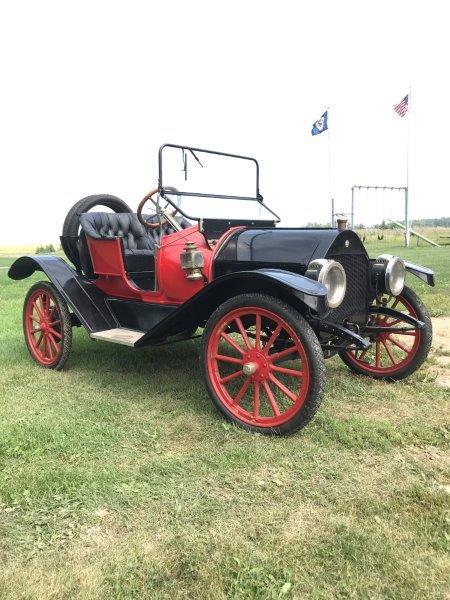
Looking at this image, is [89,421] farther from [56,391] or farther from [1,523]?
[1,523]

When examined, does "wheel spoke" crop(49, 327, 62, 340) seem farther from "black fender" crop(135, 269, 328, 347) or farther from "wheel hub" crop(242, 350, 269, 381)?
"wheel hub" crop(242, 350, 269, 381)

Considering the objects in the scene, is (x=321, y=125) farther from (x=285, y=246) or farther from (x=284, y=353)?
(x=284, y=353)

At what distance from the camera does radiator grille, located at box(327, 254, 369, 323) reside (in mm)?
3588

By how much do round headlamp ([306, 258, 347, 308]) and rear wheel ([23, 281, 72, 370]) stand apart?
243 centimetres

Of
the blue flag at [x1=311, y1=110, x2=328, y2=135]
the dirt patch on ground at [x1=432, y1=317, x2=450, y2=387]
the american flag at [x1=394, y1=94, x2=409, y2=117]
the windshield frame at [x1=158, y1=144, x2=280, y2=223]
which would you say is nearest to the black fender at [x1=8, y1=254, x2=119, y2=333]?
the windshield frame at [x1=158, y1=144, x2=280, y2=223]

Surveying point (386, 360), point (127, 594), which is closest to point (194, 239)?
point (386, 360)

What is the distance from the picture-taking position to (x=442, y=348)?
5051 mm

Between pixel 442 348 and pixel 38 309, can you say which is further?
pixel 442 348

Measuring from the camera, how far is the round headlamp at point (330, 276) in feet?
10.3

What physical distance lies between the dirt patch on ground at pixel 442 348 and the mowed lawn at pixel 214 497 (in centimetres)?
30

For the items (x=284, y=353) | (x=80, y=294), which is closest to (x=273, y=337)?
(x=284, y=353)

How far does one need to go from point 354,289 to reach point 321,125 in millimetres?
18648

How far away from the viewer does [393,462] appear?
272 centimetres

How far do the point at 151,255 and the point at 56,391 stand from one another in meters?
1.60
